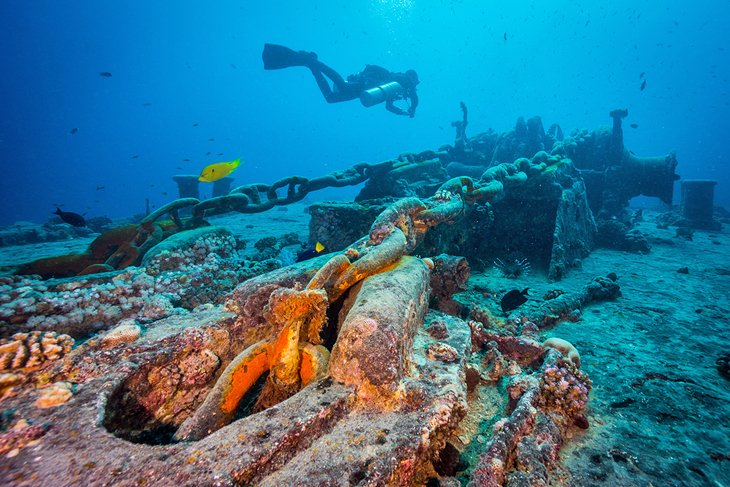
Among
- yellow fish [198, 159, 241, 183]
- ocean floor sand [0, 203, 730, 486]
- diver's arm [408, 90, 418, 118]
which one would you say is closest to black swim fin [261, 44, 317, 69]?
diver's arm [408, 90, 418, 118]

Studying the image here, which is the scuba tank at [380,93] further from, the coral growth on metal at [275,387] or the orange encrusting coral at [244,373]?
the orange encrusting coral at [244,373]

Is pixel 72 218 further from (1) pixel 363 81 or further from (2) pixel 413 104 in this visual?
(2) pixel 413 104

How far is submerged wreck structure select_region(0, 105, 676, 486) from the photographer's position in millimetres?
1555

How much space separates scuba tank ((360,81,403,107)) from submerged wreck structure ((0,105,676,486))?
14597 millimetres

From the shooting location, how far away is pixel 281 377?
227 cm

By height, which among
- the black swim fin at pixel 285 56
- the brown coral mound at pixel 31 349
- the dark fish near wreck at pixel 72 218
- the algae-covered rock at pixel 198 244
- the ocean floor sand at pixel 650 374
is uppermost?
the black swim fin at pixel 285 56

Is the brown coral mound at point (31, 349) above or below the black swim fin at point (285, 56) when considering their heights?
below

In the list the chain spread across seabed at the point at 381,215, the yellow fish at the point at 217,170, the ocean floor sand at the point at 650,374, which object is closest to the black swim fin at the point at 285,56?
the chain spread across seabed at the point at 381,215

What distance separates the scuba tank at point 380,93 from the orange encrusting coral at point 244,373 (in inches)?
675

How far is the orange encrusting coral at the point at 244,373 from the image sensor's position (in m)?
2.11

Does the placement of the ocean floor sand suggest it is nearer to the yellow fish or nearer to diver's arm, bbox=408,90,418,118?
the yellow fish

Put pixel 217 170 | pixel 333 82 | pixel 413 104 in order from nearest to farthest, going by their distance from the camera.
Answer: pixel 217 170, pixel 333 82, pixel 413 104

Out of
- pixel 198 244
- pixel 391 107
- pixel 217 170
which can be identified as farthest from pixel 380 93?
pixel 198 244

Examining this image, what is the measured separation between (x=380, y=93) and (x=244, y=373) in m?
17.8
